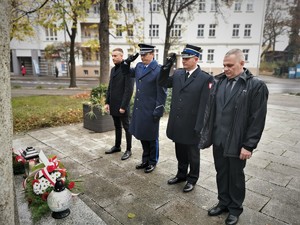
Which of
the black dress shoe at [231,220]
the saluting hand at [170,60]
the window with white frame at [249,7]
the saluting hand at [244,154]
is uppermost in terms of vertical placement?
the window with white frame at [249,7]

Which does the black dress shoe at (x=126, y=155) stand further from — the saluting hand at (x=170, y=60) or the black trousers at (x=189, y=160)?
the saluting hand at (x=170, y=60)

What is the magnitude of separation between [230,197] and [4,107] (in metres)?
2.59

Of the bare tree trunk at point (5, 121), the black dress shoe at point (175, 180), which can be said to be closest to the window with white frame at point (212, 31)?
the black dress shoe at point (175, 180)

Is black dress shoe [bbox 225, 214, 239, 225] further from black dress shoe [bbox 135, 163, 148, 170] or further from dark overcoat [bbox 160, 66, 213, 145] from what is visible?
black dress shoe [bbox 135, 163, 148, 170]

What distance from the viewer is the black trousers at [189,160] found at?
355cm

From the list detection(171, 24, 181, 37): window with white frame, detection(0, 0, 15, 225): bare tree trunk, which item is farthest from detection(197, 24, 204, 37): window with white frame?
detection(0, 0, 15, 225): bare tree trunk

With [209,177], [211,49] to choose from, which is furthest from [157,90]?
[211,49]

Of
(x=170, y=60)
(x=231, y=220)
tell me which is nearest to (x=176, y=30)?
(x=170, y=60)

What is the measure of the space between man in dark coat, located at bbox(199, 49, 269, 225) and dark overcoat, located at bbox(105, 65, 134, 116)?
1844 millimetres

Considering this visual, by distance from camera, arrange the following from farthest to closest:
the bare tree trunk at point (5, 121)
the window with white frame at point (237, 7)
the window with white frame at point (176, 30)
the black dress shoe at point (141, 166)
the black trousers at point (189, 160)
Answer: the window with white frame at point (176, 30)
the window with white frame at point (237, 7)
the black dress shoe at point (141, 166)
the black trousers at point (189, 160)
the bare tree trunk at point (5, 121)

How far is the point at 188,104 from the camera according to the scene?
3.38 m

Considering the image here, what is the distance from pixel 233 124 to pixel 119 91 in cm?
252

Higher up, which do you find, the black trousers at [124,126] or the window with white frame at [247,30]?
the window with white frame at [247,30]

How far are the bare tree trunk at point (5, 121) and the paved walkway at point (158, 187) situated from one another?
83 cm
